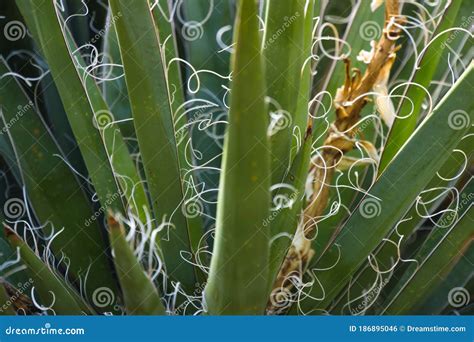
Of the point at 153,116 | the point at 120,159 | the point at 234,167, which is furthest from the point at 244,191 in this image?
the point at 120,159

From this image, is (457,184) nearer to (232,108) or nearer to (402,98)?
(402,98)

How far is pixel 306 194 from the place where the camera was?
0.91 metres

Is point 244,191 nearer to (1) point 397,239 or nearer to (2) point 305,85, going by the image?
(2) point 305,85

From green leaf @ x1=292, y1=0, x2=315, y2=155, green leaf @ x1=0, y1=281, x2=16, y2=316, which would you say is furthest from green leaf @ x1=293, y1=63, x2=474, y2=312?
green leaf @ x1=0, y1=281, x2=16, y2=316

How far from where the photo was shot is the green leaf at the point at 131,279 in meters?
0.63

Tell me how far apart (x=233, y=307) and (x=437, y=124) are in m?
0.28

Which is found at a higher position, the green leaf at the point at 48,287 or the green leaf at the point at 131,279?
the green leaf at the point at 131,279

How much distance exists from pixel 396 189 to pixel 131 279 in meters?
0.31

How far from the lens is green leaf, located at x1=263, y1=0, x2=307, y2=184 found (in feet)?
2.57

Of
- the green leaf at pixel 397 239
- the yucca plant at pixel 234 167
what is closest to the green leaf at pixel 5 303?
the yucca plant at pixel 234 167

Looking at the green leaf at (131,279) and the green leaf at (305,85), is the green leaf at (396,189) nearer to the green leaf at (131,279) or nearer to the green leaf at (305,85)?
the green leaf at (305,85)

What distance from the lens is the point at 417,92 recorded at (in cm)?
97

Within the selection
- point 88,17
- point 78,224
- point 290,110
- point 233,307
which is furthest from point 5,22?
point 233,307

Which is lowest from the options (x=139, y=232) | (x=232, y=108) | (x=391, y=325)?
(x=391, y=325)
